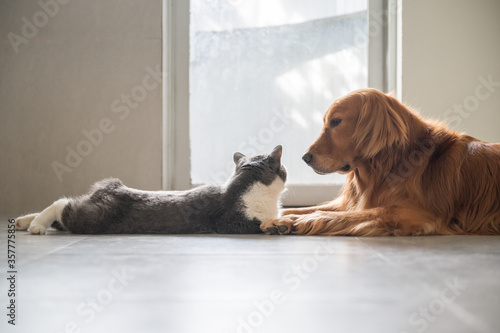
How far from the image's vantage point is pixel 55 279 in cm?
90

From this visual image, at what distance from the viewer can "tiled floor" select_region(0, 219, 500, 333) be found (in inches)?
25.1

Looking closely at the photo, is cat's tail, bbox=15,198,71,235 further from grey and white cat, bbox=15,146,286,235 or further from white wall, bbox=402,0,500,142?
white wall, bbox=402,0,500,142

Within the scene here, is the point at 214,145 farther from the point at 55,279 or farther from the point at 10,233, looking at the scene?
the point at 55,279

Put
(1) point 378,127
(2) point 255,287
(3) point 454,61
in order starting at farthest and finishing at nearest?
(3) point 454,61
(1) point 378,127
(2) point 255,287

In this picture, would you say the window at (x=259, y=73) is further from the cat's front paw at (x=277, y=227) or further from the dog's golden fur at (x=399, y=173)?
the cat's front paw at (x=277, y=227)

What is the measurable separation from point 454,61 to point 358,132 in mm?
1425

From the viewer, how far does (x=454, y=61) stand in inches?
110

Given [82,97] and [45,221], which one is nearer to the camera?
[45,221]

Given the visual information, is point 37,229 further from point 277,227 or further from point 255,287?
point 255,287

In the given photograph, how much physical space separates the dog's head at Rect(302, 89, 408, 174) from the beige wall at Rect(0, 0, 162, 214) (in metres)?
1.37

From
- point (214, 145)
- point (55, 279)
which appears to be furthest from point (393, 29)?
point (55, 279)

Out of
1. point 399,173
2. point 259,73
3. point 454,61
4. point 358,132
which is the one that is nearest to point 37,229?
point 358,132

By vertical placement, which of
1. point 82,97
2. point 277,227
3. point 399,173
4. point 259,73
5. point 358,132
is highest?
point 259,73

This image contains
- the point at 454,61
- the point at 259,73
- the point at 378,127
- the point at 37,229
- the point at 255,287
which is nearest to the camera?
the point at 255,287
